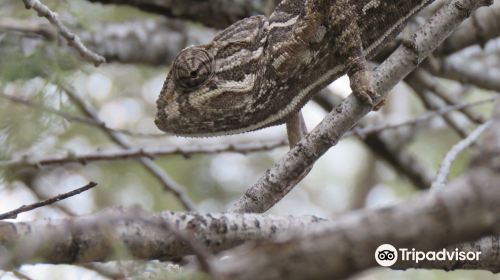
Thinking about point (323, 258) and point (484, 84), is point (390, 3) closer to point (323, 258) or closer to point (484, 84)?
point (484, 84)

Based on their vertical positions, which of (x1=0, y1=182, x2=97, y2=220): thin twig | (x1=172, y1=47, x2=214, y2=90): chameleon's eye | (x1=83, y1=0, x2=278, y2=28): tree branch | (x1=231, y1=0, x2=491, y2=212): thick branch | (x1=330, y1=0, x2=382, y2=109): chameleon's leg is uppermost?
(x1=83, y1=0, x2=278, y2=28): tree branch

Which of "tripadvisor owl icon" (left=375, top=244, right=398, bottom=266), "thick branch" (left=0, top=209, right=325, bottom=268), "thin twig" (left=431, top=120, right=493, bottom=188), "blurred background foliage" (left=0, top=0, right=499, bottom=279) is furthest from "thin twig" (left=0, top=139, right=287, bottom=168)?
"tripadvisor owl icon" (left=375, top=244, right=398, bottom=266)

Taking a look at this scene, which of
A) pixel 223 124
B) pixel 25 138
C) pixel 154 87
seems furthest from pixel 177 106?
pixel 154 87

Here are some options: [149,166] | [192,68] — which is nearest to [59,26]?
[192,68]

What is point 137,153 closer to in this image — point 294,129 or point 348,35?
point 294,129

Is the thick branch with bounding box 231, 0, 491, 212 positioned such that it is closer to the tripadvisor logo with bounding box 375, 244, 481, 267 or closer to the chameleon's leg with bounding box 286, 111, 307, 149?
the tripadvisor logo with bounding box 375, 244, 481, 267

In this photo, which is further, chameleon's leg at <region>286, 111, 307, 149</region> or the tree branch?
the tree branch

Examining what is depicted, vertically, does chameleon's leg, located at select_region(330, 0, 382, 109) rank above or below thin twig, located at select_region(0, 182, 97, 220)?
above
